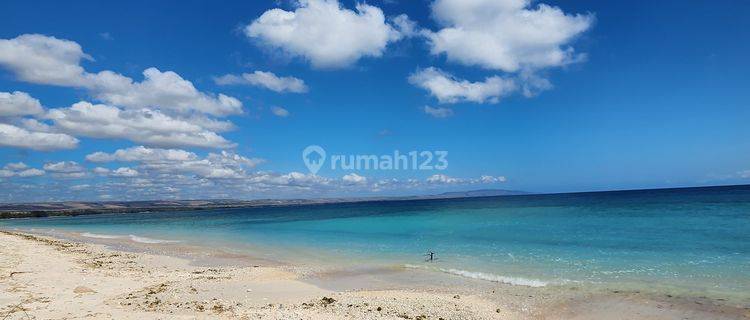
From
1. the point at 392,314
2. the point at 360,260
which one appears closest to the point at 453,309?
the point at 392,314

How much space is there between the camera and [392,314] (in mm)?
11633

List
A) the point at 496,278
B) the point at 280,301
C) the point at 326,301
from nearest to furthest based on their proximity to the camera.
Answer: the point at 326,301, the point at 280,301, the point at 496,278

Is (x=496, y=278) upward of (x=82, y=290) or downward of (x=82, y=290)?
downward

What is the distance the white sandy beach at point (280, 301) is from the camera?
36.8 ft

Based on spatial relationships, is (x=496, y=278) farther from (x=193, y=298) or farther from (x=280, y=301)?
(x=193, y=298)

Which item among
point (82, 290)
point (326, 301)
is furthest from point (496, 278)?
point (82, 290)

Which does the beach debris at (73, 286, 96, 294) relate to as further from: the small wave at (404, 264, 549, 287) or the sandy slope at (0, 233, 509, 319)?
the small wave at (404, 264, 549, 287)

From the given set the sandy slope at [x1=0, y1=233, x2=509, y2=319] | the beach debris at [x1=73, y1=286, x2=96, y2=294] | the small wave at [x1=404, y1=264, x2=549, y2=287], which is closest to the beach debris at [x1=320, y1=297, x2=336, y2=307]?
the sandy slope at [x1=0, y1=233, x2=509, y2=319]

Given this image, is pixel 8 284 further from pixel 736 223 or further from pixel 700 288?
pixel 736 223

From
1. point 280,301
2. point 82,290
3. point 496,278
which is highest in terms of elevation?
point 82,290

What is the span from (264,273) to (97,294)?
6799 millimetres

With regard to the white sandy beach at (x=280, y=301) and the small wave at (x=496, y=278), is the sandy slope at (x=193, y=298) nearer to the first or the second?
the white sandy beach at (x=280, y=301)

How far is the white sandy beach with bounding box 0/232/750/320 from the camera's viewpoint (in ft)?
36.8

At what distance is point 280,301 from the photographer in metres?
13.1
